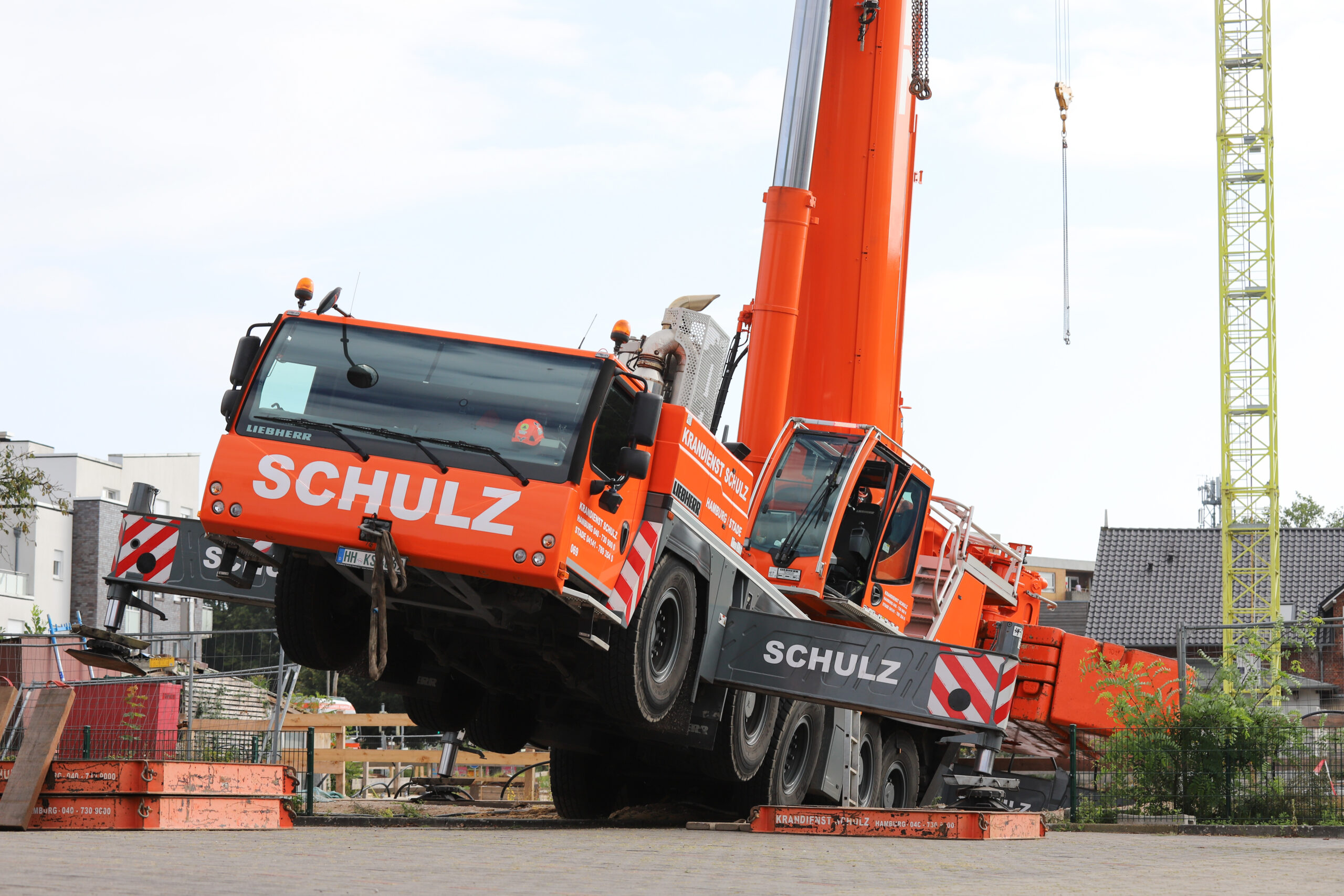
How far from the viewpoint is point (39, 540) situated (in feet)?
152

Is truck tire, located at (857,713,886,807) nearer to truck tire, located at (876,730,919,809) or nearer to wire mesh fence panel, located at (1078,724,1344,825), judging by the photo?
truck tire, located at (876,730,919,809)

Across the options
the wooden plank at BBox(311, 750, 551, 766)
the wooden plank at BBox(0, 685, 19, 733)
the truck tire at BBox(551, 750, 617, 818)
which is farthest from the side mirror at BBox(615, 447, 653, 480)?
the wooden plank at BBox(311, 750, 551, 766)

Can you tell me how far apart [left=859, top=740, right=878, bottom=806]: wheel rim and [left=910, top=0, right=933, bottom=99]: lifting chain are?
6.42 m

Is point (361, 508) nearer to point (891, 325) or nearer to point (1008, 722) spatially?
point (891, 325)

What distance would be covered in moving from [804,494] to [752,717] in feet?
6.33

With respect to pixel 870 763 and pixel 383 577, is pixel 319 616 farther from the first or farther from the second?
pixel 870 763

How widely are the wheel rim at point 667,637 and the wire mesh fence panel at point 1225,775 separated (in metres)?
8.06

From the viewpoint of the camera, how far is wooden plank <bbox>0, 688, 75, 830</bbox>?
10203mm

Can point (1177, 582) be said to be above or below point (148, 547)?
above

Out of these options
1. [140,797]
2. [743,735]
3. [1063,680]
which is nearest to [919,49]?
[1063,680]

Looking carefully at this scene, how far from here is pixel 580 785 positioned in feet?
45.6

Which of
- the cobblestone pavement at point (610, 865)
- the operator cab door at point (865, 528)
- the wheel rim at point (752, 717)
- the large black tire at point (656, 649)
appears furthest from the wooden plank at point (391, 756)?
the cobblestone pavement at point (610, 865)

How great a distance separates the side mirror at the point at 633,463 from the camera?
8812 millimetres

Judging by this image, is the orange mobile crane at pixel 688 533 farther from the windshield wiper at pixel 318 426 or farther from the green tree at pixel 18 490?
the green tree at pixel 18 490
